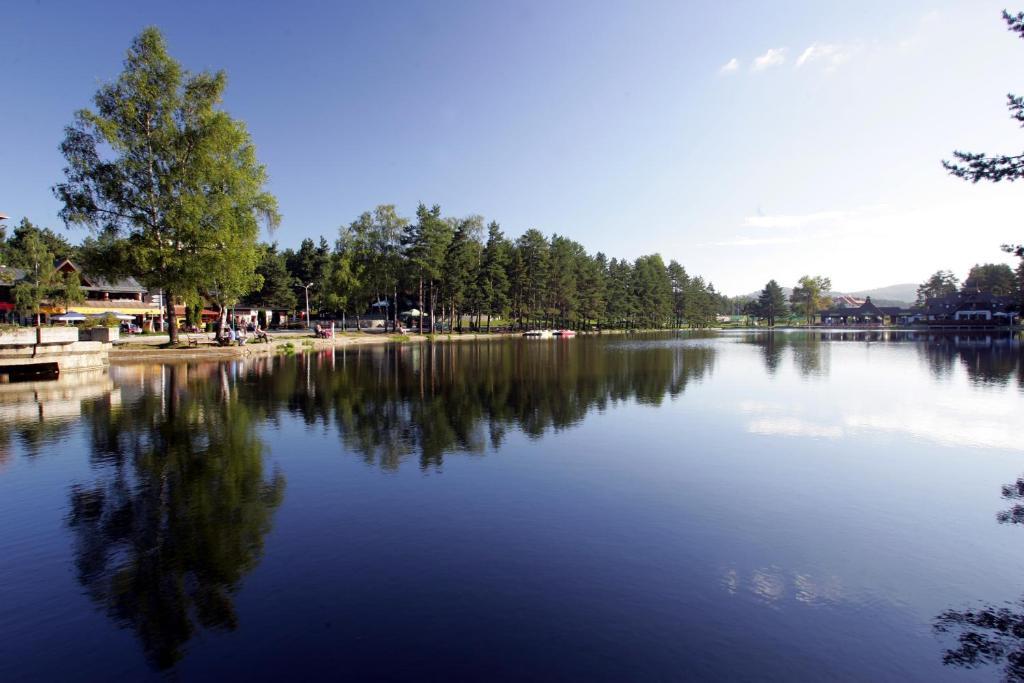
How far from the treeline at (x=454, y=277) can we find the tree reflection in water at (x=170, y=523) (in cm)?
5667

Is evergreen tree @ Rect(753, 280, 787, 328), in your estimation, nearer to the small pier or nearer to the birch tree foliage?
the birch tree foliage

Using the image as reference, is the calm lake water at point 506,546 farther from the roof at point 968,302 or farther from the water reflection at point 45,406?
the roof at point 968,302

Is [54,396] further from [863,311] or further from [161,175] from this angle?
[863,311]

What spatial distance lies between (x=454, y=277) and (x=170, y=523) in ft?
238

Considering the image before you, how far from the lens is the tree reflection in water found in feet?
23.5

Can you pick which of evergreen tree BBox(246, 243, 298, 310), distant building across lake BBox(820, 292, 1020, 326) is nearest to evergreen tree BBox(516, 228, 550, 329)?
evergreen tree BBox(246, 243, 298, 310)

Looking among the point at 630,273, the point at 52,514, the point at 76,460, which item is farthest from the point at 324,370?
the point at 630,273

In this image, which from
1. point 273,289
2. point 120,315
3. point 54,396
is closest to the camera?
point 54,396

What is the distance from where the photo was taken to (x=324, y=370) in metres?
37.2

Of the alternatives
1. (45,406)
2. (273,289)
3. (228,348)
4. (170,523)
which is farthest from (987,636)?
(273,289)

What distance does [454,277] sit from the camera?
81.4 metres

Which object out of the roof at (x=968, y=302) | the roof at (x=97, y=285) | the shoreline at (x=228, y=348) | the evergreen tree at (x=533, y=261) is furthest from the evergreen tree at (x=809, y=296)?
the roof at (x=97, y=285)

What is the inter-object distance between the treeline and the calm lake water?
2325 inches

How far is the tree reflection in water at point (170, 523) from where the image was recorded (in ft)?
23.5
